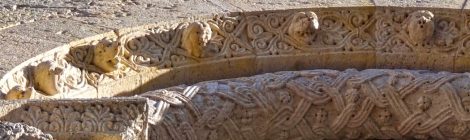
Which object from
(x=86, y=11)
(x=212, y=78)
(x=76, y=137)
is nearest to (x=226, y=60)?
(x=212, y=78)

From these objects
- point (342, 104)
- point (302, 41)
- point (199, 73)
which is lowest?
point (342, 104)

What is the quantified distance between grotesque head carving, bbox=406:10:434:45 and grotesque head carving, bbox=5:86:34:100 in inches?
104

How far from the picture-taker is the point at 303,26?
10.4 meters

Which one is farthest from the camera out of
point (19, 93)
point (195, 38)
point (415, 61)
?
point (415, 61)

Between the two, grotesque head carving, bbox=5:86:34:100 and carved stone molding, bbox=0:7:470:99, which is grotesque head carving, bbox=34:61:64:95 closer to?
grotesque head carving, bbox=5:86:34:100

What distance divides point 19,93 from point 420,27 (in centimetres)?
276

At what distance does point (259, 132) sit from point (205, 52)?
0.69 meters

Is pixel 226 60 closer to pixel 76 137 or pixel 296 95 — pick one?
pixel 296 95

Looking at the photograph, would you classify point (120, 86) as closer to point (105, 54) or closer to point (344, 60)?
Answer: point (105, 54)

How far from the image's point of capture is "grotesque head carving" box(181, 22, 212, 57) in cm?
1015

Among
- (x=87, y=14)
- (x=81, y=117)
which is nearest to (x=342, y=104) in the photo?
(x=87, y=14)

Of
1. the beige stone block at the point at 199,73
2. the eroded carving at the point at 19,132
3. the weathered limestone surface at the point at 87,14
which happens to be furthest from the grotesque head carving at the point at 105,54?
the eroded carving at the point at 19,132

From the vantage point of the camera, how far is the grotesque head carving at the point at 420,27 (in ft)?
34.1

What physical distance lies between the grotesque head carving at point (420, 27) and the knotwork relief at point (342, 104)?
40 cm
